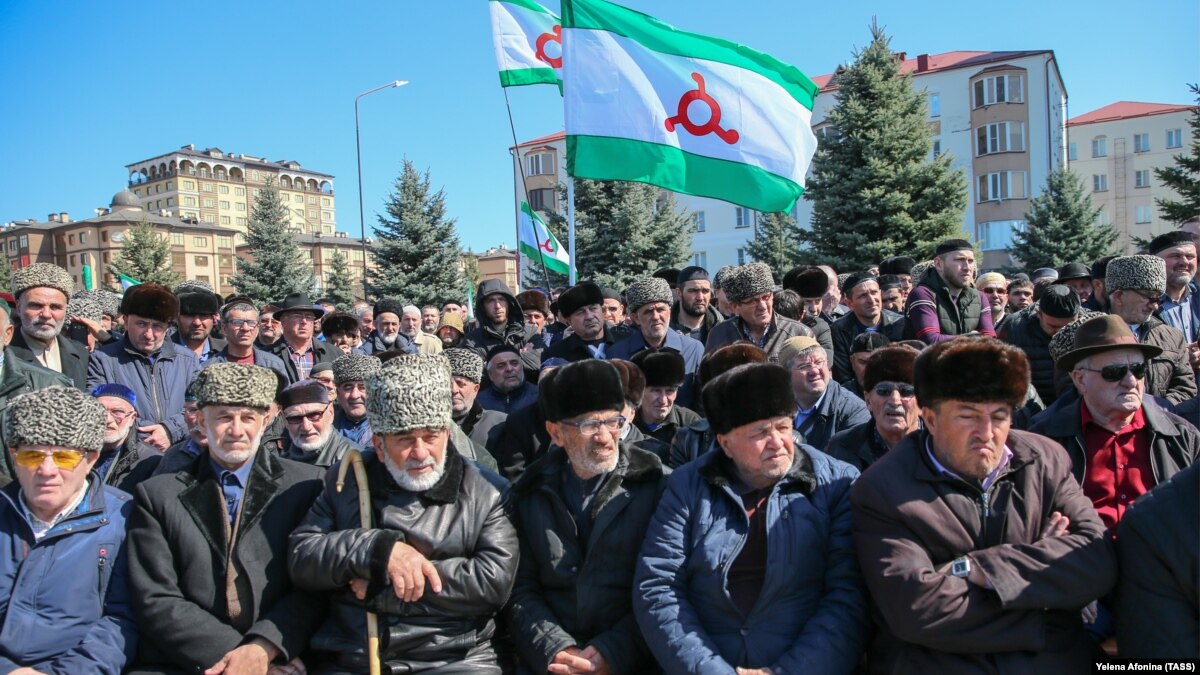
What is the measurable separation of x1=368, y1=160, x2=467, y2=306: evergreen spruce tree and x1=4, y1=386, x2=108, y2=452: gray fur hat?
2272 cm

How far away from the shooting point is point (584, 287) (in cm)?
732

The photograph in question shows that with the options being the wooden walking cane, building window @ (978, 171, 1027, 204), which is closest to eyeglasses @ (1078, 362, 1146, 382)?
the wooden walking cane

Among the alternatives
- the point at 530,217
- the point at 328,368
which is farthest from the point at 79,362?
the point at 530,217

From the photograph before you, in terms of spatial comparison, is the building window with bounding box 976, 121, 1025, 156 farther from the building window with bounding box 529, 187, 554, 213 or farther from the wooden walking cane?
the wooden walking cane

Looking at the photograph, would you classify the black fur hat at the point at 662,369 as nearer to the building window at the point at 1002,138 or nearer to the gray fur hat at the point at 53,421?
the gray fur hat at the point at 53,421

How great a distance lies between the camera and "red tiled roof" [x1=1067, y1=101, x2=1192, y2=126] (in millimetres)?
67375

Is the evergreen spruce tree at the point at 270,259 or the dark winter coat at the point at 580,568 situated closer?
the dark winter coat at the point at 580,568

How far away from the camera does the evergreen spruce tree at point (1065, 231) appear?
30.1 m

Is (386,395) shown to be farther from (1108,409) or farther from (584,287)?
(584,287)

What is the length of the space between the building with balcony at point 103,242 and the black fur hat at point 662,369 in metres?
86.9

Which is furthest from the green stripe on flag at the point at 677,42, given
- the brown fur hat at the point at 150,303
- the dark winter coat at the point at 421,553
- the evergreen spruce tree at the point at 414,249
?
the evergreen spruce tree at the point at 414,249

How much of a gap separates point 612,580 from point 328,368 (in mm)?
3598

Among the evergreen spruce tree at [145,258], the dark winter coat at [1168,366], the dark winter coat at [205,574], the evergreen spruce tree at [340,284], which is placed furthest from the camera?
the evergreen spruce tree at [145,258]

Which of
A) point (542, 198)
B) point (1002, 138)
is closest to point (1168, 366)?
point (1002, 138)
